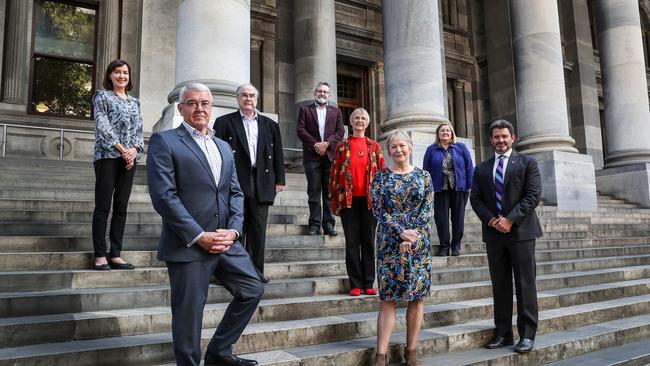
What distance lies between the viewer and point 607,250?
857cm

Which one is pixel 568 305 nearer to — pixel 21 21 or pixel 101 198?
pixel 101 198

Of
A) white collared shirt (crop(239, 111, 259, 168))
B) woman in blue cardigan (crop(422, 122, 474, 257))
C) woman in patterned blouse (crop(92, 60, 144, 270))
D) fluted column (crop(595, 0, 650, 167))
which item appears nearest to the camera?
woman in patterned blouse (crop(92, 60, 144, 270))

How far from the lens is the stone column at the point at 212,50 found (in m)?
7.45

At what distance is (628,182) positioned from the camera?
1444 centimetres

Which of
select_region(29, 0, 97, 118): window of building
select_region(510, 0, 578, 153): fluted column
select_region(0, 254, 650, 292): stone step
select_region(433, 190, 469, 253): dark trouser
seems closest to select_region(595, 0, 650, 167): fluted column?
select_region(510, 0, 578, 153): fluted column

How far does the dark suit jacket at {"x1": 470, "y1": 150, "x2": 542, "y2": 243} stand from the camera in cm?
423

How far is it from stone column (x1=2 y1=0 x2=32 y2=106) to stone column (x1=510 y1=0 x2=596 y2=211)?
460 inches

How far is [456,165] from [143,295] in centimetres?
441

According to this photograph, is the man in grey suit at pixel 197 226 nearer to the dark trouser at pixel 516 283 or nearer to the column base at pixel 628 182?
the dark trouser at pixel 516 283

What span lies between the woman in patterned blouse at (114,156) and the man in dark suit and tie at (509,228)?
311 centimetres

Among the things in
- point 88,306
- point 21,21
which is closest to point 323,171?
point 88,306

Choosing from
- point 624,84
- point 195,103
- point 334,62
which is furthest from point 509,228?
point 624,84

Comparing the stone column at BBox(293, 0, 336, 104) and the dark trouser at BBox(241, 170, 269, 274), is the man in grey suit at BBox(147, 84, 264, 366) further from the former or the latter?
the stone column at BBox(293, 0, 336, 104)

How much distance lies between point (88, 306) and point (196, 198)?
1.66 meters
